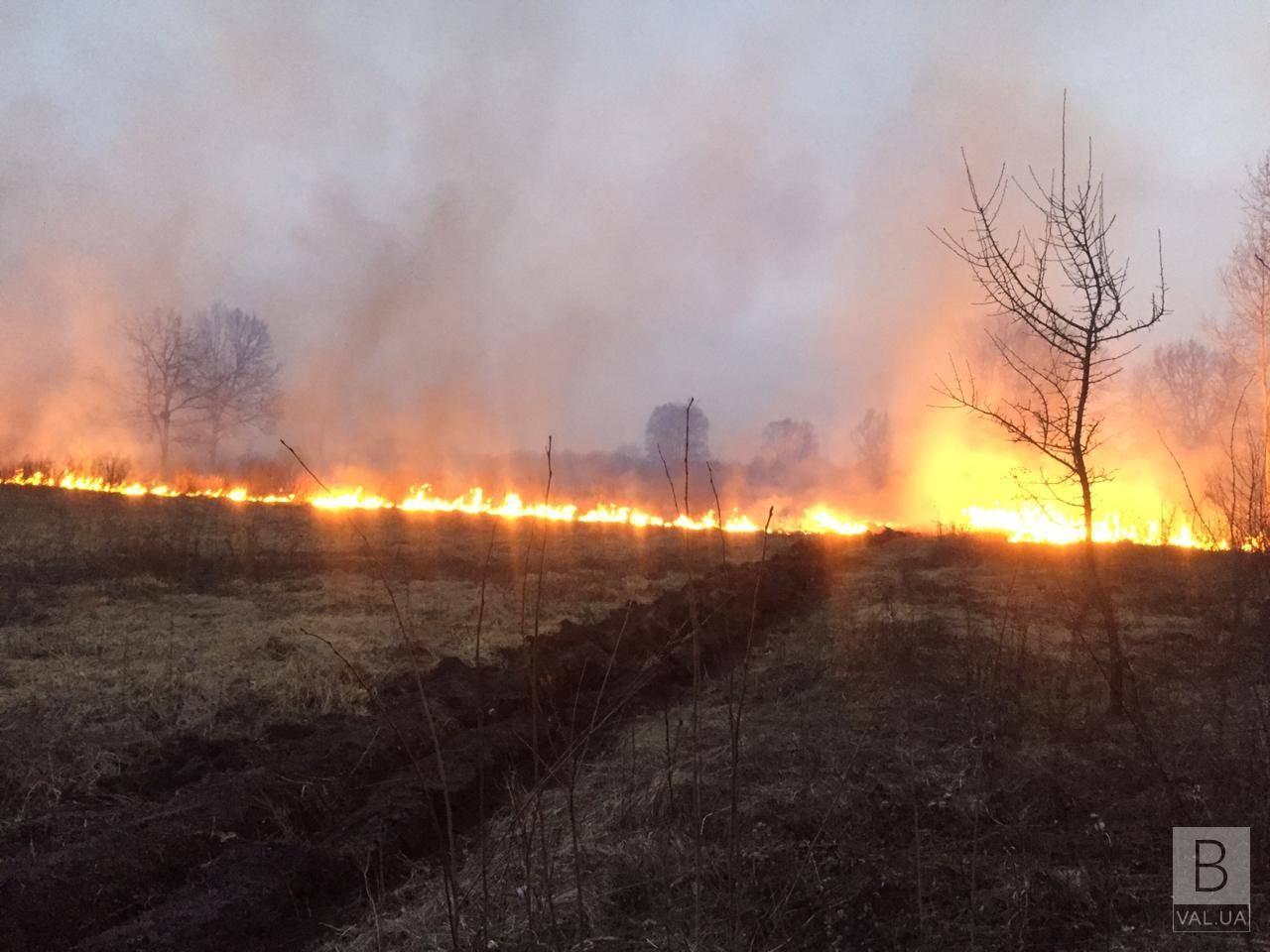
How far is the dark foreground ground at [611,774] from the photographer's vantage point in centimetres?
360

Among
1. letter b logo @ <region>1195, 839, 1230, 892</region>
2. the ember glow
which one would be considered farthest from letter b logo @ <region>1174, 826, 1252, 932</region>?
the ember glow

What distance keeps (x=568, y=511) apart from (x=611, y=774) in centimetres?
2344

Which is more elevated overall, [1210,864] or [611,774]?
[1210,864]

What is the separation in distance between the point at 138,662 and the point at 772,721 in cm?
715

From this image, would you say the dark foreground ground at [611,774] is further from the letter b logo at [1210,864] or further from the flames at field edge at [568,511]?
the flames at field edge at [568,511]

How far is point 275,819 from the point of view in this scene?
520 centimetres

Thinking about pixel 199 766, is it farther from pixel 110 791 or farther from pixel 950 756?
pixel 950 756

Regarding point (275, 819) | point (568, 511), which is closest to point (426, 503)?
point (568, 511)

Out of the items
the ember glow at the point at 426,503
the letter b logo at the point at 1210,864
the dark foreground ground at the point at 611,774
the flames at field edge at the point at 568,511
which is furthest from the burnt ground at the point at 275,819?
the ember glow at the point at 426,503

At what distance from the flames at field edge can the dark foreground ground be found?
8.90 metres

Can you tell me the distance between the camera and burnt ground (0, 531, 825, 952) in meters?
4.06

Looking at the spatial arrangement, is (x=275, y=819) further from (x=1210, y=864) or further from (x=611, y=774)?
(x=1210, y=864)

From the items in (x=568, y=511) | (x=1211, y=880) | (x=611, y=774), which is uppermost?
(x=568, y=511)

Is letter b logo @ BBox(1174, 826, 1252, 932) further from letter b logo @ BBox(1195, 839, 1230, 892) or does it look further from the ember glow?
the ember glow
